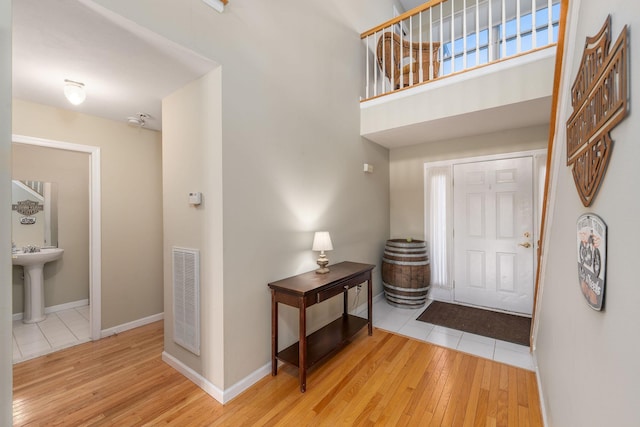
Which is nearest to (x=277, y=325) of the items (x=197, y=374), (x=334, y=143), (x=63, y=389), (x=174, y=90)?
(x=197, y=374)

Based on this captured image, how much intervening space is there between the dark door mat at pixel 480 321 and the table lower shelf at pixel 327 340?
991 mm

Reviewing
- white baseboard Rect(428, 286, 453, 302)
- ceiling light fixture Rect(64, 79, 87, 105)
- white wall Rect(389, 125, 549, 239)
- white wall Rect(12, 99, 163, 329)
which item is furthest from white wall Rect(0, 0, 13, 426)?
white baseboard Rect(428, 286, 453, 302)

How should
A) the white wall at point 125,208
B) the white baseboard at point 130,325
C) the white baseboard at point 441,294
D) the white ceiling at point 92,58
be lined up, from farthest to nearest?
the white baseboard at point 441,294 → the white baseboard at point 130,325 → the white wall at point 125,208 → the white ceiling at point 92,58

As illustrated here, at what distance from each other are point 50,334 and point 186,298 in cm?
209

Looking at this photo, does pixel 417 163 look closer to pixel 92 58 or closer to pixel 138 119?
pixel 138 119

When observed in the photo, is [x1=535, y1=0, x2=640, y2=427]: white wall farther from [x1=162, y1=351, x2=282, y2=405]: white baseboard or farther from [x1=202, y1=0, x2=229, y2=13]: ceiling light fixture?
[x1=202, y1=0, x2=229, y2=13]: ceiling light fixture

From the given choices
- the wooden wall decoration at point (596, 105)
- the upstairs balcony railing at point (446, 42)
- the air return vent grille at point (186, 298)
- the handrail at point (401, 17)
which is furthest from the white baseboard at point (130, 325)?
the handrail at point (401, 17)

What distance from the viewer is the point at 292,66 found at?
8.06 ft

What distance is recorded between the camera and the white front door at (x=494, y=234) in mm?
3287

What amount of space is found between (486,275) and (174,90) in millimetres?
4084

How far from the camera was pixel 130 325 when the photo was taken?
3066mm

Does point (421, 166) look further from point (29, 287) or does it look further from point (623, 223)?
point (29, 287)

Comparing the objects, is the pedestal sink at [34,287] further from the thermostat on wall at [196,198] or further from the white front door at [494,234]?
the white front door at [494,234]

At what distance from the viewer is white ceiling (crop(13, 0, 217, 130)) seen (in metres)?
1.41
